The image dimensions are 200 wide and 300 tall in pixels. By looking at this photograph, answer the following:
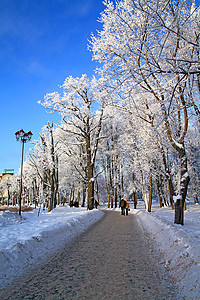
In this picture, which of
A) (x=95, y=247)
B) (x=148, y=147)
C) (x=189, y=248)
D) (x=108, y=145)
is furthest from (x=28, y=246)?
(x=108, y=145)

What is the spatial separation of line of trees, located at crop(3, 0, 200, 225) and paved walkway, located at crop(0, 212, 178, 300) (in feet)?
11.3

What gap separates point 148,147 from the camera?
16.4 metres

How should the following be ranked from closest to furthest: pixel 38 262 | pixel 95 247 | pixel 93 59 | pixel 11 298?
pixel 11 298 < pixel 38 262 < pixel 95 247 < pixel 93 59

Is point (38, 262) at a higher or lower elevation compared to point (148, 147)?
lower

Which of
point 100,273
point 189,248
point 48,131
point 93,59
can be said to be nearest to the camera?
point 100,273

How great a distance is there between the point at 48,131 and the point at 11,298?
24.4 meters

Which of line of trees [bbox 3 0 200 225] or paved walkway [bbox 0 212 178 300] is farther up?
line of trees [bbox 3 0 200 225]

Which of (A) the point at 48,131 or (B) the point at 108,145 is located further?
(B) the point at 108,145

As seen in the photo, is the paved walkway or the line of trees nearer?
the paved walkway

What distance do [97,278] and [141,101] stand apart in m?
12.4

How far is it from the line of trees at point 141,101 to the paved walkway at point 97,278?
3.44 metres

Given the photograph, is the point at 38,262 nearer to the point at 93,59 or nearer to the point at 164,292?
the point at 164,292

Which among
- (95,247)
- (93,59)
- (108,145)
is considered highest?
(93,59)

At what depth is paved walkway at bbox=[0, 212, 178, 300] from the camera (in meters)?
2.84
